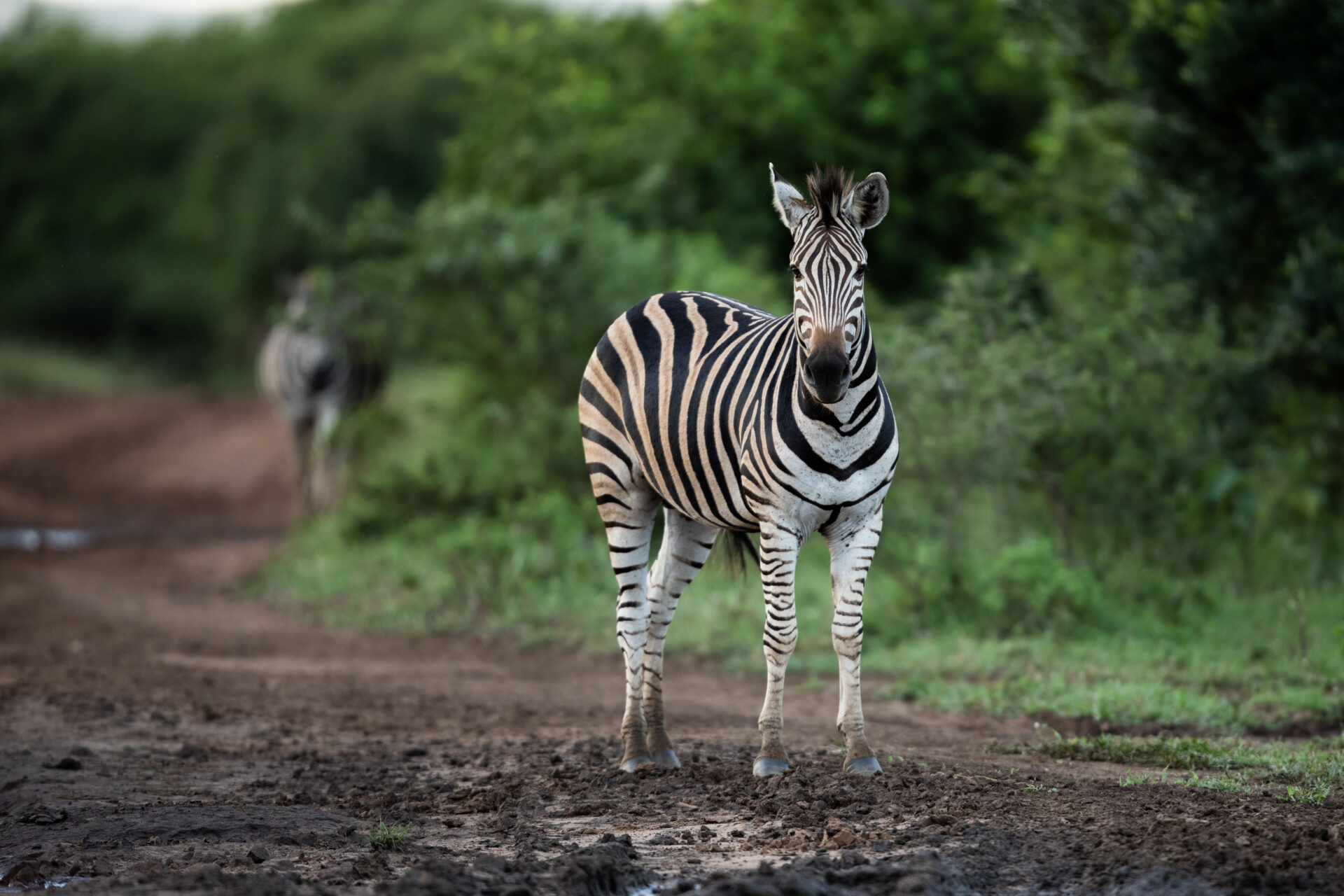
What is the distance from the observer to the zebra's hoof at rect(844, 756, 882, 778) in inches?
194

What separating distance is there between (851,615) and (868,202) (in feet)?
5.28

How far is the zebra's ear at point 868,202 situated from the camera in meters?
4.88

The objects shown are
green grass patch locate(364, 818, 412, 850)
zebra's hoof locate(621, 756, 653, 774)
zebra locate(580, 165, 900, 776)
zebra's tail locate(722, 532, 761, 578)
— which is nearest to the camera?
green grass patch locate(364, 818, 412, 850)

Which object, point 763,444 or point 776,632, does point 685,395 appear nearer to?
point 763,444

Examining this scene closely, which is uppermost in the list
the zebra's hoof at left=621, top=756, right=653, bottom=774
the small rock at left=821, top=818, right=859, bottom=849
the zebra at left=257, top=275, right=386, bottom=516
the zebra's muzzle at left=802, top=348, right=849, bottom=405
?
the zebra at left=257, top=275, right=386, bottom=516

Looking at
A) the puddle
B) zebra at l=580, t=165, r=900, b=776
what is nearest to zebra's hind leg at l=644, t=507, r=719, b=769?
zebra at l=580, t=165, r=900, b=776

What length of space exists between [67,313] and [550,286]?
82.7ft

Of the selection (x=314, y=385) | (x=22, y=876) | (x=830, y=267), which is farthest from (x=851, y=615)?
(x=314, y=385)

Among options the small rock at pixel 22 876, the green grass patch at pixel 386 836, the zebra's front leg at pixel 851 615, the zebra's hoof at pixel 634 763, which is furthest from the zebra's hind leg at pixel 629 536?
the small rock at pixel 22 876

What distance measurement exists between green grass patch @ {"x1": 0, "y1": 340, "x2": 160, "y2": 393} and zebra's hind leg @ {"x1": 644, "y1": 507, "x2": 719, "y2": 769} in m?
24.1

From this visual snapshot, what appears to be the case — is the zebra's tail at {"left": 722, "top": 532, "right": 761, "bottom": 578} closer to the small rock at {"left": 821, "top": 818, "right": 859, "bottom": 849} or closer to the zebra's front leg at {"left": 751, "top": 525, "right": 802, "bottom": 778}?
the zebra's front leg at {"left": 751, "top": 525, "right": 802, "bottom": 778}

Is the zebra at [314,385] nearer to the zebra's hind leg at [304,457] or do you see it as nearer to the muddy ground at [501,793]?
the zebra's hind leg at [304,457]

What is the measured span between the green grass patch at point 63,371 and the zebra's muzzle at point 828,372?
25378mm

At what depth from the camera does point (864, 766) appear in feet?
16.2
